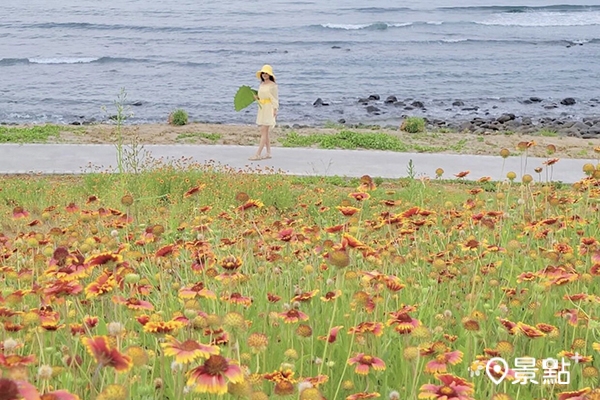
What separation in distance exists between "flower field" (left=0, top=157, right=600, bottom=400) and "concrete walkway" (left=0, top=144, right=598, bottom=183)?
5.78m

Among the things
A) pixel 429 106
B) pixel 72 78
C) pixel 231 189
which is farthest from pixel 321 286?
pixel 72 78

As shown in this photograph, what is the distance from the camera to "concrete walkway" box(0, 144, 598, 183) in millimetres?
11047

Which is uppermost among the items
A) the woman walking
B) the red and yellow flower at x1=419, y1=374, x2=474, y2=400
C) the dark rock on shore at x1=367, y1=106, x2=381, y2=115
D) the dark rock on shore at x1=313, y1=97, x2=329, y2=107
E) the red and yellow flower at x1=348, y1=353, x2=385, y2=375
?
the red and yellow flower at x1=419, y1=374, x2=474, y2=400

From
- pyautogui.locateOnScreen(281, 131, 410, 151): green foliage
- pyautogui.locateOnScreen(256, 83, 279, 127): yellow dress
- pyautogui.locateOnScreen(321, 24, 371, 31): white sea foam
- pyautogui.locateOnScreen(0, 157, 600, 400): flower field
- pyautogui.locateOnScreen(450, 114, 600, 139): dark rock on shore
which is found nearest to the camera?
pyautogui.locateOnScreen(0, 157, 600, 400): flower field

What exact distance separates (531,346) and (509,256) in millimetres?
1376

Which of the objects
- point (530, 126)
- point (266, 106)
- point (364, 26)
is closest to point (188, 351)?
point (266, 106)

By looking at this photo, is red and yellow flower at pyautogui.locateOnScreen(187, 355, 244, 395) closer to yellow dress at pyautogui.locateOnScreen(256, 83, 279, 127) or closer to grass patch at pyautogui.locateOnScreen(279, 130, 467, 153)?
yellow dress at pyautogui.locateOnScreen(256, 83, 279, 127)

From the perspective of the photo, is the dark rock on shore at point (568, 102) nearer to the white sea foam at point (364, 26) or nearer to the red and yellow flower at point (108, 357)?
the white sea foam at point (364, 26)

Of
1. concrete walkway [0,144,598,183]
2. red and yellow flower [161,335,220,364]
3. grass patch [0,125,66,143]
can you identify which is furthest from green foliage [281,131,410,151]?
red and yellow flower [161,335,220,364]

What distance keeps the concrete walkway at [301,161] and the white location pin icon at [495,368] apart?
848 cm

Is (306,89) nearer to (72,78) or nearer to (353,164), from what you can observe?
(72,78)

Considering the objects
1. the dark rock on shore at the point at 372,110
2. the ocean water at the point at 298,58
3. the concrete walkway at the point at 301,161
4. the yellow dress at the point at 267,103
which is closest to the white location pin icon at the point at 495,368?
the concrete walkway at the point at 301,161

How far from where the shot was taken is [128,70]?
1253 inches

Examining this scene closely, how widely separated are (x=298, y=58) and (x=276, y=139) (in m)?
20.1
